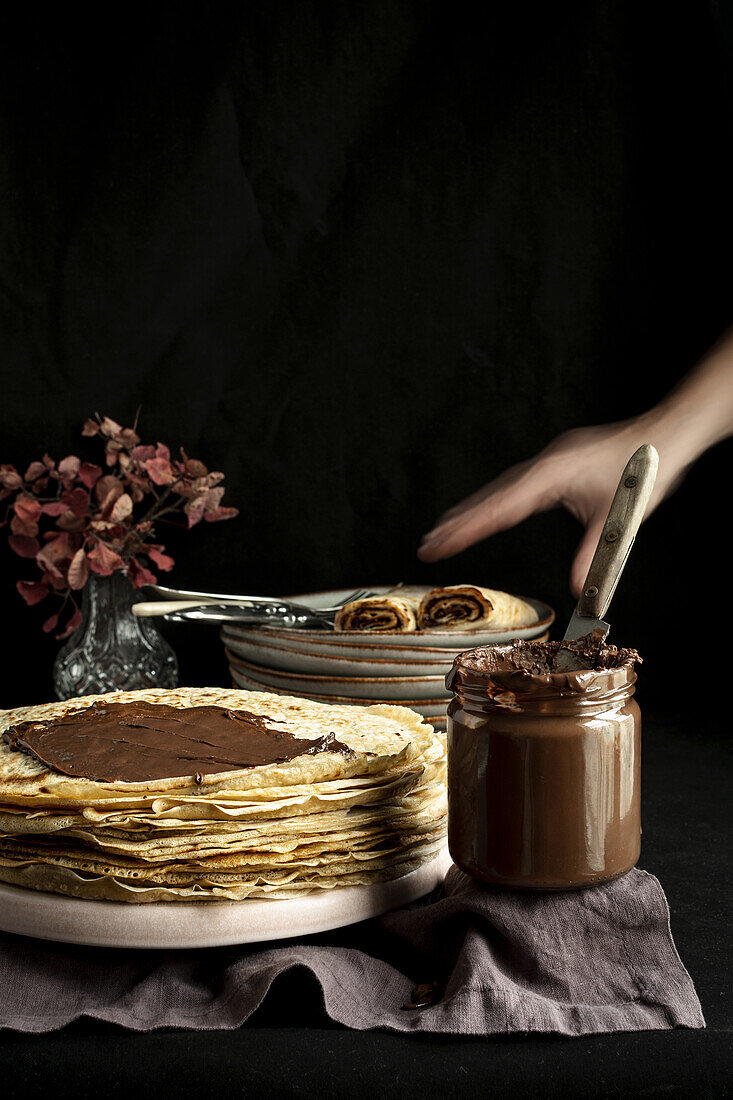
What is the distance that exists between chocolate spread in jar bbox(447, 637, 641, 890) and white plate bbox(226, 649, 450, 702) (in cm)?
60

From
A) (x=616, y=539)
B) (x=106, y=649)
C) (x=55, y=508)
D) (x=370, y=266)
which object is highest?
(x=370, y=266)

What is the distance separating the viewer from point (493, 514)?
63.6 inches

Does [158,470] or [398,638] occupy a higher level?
[158,470]

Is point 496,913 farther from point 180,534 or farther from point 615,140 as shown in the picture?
point 615,140

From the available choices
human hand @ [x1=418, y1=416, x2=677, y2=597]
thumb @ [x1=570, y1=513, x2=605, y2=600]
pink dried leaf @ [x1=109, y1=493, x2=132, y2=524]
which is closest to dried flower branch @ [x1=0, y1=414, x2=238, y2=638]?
pink dried leaf @ [x1=109, y1=493, x2=132, y2=524]

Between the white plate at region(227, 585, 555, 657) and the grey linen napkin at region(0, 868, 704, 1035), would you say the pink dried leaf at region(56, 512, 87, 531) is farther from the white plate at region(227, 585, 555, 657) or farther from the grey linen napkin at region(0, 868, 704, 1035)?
the grey linen napkin at region(0, 868, 704, 1035)

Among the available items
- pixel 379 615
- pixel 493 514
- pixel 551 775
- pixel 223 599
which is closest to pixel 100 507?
pixel 223 599

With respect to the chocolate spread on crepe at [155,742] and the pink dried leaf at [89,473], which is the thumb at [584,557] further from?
the pink dried leaf at [89,473]

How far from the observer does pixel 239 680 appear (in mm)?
1520

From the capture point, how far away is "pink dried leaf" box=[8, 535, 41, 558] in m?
1.67

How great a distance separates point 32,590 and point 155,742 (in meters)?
0.88

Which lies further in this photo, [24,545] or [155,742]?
[24,545]

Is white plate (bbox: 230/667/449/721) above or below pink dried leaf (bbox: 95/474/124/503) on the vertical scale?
below

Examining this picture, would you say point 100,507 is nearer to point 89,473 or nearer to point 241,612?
point 89,473
